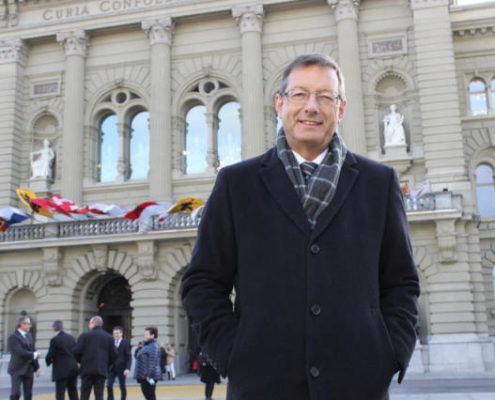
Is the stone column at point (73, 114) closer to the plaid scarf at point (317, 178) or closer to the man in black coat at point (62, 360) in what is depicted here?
the man in black coat at point (62, 360)

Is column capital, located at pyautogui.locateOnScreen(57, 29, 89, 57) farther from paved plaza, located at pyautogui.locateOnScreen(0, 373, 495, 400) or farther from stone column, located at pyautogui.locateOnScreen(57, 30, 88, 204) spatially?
paved plaza, located at pyautogui.locateOnScreen(0, 373, 495, 400)

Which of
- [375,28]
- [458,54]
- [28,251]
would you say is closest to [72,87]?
[28,251]

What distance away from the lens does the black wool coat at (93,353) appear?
12164 mm

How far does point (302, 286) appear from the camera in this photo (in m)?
2.70

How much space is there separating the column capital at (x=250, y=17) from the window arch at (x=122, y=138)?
6271 millimetres

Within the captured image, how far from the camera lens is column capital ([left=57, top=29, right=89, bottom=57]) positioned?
3228 centimetres

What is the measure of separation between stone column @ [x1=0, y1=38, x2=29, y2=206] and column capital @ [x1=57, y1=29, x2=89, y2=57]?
92.8 inches

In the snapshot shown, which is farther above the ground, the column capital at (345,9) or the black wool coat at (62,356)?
the column capital at (345,9)

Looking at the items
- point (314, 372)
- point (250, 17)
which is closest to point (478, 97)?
point (250, 17)

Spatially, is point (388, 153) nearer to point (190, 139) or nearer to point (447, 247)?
point (447, 247)

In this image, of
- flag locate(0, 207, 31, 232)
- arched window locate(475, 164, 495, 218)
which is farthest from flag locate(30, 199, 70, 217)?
arched window locate(475, 164, 495, 218)

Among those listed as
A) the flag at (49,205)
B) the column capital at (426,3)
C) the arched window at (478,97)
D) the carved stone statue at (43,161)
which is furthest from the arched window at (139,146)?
the arched window at (478,97)

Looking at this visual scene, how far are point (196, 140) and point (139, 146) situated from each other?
118 inches

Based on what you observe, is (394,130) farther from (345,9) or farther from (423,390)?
(423,390)
